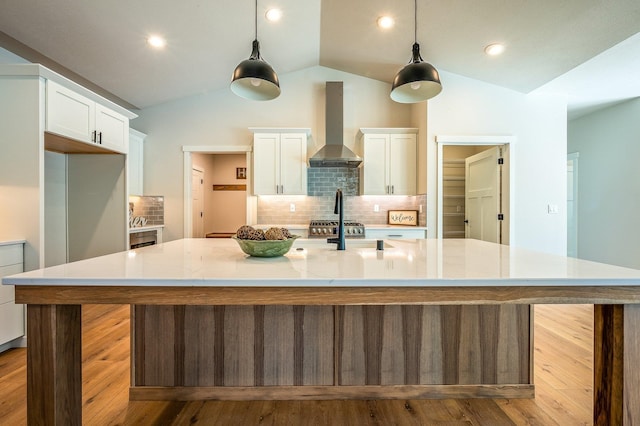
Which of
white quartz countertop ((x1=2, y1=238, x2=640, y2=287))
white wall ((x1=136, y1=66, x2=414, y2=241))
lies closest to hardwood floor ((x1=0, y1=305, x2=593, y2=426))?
white quartz countertop ((x1=2, y1=238, x2=640, y2=287))

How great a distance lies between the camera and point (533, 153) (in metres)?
3.90

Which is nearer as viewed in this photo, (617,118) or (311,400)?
(311,400)

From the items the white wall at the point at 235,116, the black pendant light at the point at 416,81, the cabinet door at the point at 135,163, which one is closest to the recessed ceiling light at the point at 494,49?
the white wall at the point at 235,116

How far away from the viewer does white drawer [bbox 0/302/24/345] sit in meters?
2.31

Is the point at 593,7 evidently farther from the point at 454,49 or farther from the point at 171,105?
the point at 171,105

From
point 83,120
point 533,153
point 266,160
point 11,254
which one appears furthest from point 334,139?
point 11,254

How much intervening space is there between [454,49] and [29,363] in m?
4.15

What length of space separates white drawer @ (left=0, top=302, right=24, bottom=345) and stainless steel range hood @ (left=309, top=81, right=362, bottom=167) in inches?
123

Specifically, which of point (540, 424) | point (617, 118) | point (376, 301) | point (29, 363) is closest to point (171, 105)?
point (29, 363)

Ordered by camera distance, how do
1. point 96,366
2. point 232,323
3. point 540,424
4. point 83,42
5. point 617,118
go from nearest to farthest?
point 540,424 → point 232,323 → point 96,366 → point 83,42 → point 617,118

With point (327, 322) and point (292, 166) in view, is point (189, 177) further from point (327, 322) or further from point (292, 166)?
point (327, 322)

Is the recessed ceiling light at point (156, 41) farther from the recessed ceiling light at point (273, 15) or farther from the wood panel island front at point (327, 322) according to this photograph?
the wood panel island front at point (327, 322)

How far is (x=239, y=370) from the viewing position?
1.77 m

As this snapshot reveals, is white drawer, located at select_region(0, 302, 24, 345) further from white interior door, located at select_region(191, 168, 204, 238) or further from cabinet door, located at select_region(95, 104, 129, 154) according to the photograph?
white interior door, located at select_region(191, 168, 204, 238)
